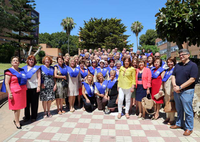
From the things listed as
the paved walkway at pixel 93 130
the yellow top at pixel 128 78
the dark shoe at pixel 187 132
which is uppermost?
the yellow top at pixel 128 78

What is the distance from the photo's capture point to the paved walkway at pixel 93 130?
3.47 meters

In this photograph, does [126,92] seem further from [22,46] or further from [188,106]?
[22,46]

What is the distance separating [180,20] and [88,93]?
483cm

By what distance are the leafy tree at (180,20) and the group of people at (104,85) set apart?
2603 millimetres

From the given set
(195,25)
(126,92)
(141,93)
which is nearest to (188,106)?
(141,93)

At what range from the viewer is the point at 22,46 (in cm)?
2614

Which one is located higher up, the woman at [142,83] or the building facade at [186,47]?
the building facade at [186,47]

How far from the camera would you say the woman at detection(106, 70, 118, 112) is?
522 centimetres

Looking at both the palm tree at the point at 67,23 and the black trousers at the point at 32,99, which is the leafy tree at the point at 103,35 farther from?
the black trousers at the point at 32,99

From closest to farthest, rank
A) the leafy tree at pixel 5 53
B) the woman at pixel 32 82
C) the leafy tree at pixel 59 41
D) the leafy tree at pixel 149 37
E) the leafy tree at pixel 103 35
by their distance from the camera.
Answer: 1. the woman at pixel 32 82
2. the leafy tree at pixel 5 53
3. the leafy tree at pixel 103 35
4. the leafy tree at pixel 149 37
5. the leafy tree at pixel 59 41

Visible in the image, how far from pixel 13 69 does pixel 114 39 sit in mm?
26866

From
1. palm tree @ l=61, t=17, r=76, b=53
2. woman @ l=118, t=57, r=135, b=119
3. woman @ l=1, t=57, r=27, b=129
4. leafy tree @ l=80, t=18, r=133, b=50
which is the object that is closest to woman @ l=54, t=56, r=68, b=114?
woman @ l=1, t=57, r=27, b=129

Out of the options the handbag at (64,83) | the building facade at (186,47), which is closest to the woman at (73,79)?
the handbag at (64,83)

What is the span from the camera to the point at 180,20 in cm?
618
